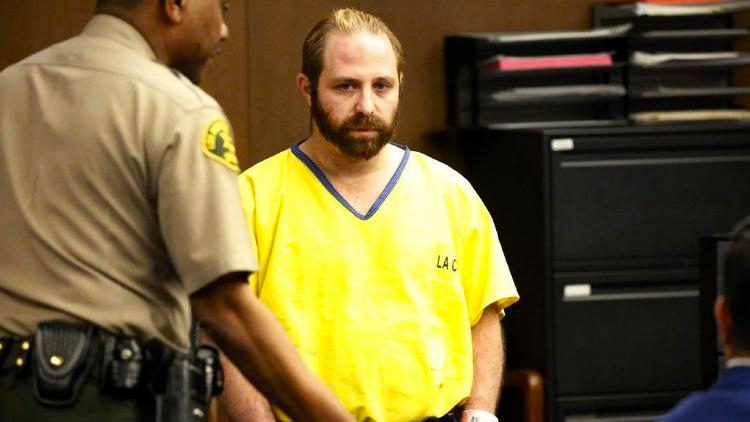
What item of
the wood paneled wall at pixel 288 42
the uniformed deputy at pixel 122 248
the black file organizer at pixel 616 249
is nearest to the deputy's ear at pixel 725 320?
the uniformed deputy at pixel 122 248

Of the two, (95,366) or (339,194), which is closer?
(95,366)

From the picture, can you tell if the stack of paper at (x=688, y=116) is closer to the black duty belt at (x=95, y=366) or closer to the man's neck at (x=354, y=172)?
the man's neck at (x=354, y=172)

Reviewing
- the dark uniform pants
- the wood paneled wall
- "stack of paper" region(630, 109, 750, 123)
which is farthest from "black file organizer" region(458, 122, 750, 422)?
the dark uniform pants

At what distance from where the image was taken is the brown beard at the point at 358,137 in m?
2.81

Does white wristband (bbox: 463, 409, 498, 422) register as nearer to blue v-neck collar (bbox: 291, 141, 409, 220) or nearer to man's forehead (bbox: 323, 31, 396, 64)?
blue v-neck collar (bbox: 291, 141, 409, 220)

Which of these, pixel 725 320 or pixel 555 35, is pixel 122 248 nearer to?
pixel 725 320

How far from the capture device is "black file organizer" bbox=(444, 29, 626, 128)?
4266mm

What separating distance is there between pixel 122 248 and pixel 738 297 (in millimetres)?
823

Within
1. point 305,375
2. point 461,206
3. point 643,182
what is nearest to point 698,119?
point 643,182

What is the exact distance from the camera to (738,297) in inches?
76.4

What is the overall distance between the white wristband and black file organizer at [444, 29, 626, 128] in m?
1.54

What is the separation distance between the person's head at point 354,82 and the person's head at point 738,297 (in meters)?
0.99

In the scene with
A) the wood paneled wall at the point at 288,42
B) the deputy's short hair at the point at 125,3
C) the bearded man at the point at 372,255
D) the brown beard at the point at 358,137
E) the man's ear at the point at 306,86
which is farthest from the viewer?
the wood paneled wall at the point at 288,42

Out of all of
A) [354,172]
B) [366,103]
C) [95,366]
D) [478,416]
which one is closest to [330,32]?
[366,103]
